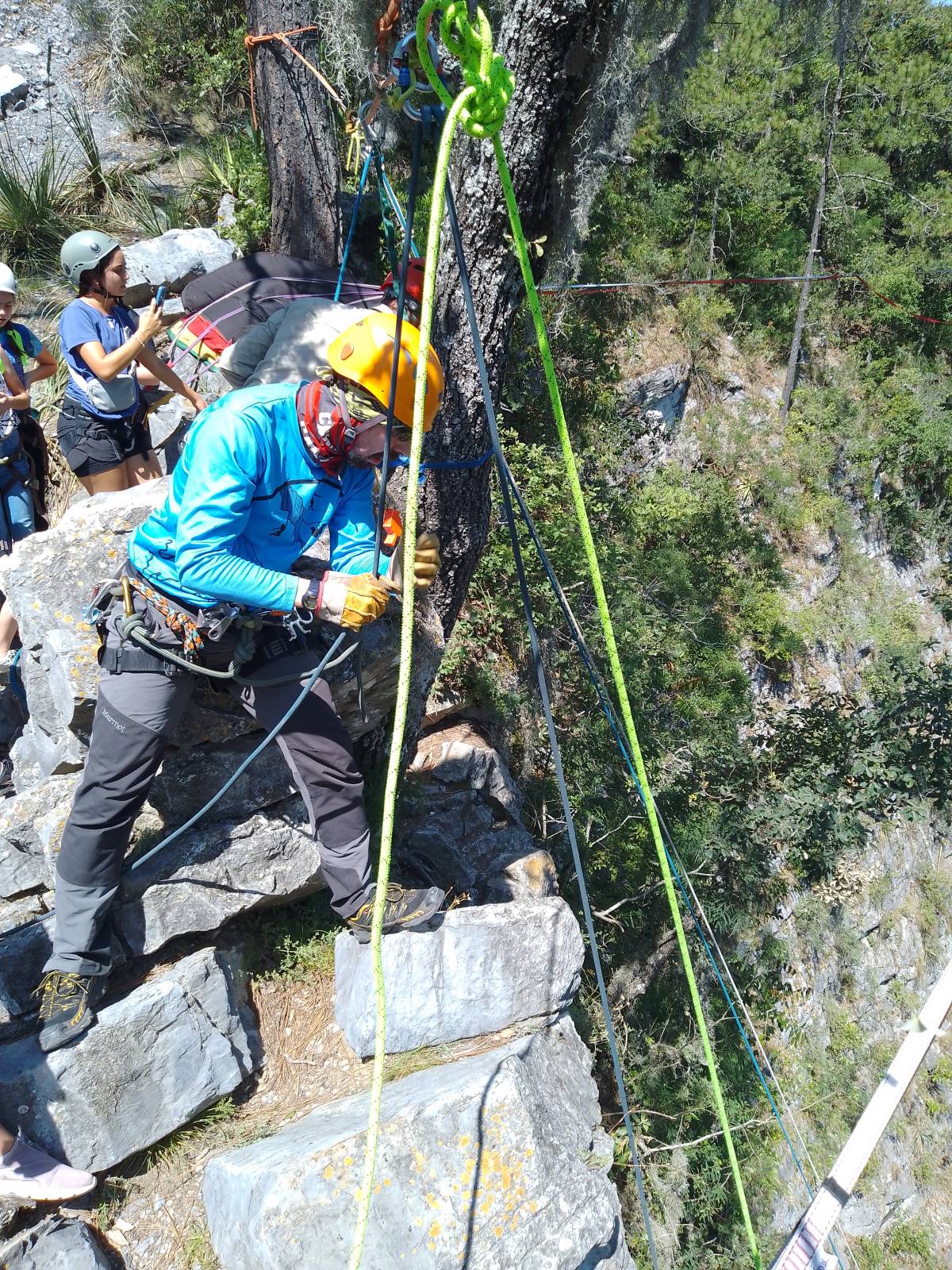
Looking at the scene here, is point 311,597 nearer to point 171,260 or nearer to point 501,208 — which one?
point 501,208

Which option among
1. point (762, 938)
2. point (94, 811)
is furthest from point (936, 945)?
point (94, 811)

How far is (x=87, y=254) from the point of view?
12.7ft

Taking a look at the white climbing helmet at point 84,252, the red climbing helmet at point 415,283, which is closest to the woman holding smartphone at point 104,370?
the white climbing helmet at point 84,252

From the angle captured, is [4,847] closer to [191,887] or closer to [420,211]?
[191,887]

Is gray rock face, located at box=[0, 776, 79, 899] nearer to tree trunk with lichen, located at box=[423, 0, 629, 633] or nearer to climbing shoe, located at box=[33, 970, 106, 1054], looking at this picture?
climbing shoe, located at box=[33, 970, 106, 1054]

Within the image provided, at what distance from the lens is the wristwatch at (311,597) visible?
2840 millimetres

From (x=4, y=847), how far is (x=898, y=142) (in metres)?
22.5

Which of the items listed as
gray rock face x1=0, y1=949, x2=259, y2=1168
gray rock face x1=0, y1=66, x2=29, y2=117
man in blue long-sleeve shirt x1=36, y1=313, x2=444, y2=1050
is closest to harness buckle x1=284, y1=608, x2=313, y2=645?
man in blue long-sleeve shirt x1=36, y1=313, x2=444, y2=1050

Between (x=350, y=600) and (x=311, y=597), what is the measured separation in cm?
13

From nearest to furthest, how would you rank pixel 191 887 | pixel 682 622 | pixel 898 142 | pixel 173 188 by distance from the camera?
pixel 191 887, pixel 173 188, pixel 682 622, pixel 898 142

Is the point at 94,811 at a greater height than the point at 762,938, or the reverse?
the point at 94,811

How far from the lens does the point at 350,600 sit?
2.88m

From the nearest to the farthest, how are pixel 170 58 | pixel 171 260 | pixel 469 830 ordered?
pixel 469 830, pixel 171 260, pixel 170 58

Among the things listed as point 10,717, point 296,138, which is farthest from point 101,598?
point 296,138
